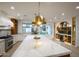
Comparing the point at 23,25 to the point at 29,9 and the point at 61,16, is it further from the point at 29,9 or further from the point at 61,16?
the point at 61,16

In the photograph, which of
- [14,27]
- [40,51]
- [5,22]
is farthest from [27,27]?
[40,51]

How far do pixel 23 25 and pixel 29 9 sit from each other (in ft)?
0.86

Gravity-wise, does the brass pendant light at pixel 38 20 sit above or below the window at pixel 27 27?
above

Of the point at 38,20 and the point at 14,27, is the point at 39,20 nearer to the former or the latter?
the point at 38,20

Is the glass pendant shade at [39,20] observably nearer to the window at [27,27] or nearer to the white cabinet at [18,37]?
the window at [27,27]

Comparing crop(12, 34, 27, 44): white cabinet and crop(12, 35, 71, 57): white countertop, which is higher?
crop(12, 34, 27, 44): white cabinet

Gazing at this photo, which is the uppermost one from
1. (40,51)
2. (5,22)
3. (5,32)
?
(5,22)

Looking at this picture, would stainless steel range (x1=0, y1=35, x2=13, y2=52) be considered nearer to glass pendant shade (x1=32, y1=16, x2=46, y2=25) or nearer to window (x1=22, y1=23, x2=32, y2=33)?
window (x1=22, y1=23, x2=32, y2=33)

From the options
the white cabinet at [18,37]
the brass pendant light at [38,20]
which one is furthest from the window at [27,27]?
the white cabinet at [18,37]

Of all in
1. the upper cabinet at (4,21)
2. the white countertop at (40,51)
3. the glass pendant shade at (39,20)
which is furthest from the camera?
the glass pendant shade at (39,20)

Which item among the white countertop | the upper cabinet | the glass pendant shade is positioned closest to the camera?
the white countertop

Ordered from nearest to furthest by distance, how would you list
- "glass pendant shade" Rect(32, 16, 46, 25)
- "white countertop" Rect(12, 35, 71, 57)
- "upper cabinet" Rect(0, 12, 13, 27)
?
"white countertop" Rect(12, 35, 71, 57) < "upper cabinet" Rect(0, 12, 13, 27) < "glass pendant shade" Rect(32, 16, 46, 25)

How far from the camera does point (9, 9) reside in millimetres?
1429

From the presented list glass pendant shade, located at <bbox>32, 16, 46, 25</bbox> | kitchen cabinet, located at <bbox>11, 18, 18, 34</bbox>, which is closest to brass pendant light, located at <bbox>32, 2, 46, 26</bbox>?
glass pendant shade, located at <bbox>32, 16, 46, 25</bbox>
